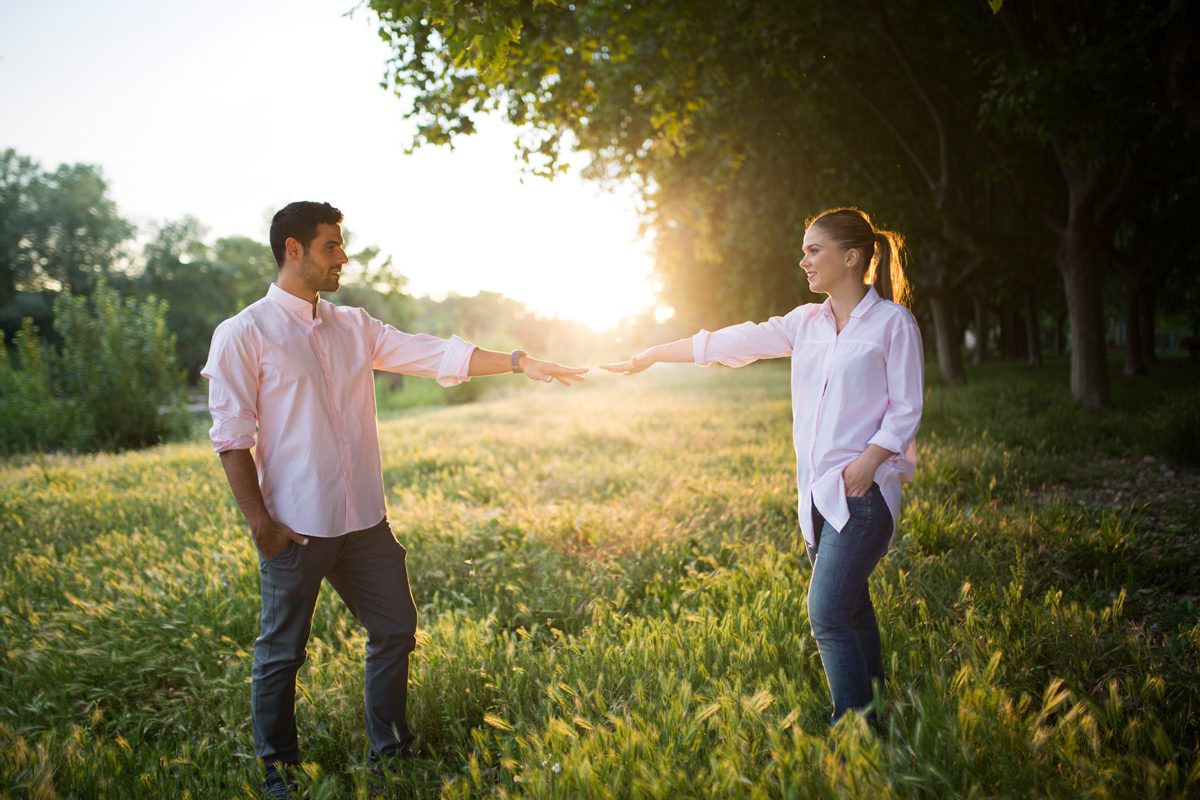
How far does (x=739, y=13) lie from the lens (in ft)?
32.7

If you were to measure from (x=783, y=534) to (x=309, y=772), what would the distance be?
4.14 m

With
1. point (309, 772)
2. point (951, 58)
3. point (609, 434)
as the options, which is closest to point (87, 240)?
point (609, 434)

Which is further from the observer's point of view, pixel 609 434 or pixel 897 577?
pixel 609 434

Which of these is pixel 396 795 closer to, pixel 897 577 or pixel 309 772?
pixel 309 772

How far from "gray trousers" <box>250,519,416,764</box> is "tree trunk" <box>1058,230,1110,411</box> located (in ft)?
44.7

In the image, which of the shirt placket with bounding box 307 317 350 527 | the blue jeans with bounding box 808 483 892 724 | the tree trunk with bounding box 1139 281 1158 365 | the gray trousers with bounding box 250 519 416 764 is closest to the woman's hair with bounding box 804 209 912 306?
the blue jeans with bounding box 808 483 892 724

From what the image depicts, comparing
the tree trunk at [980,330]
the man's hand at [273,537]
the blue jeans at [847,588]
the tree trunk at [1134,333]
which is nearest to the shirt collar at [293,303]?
the man's hand at [273,537]

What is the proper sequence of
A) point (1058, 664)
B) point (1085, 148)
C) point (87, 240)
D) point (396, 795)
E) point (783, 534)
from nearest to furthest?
point (396, 795) < point (1058, 664) < point (783, 534) < point (1085, 148) < point (87, 240)

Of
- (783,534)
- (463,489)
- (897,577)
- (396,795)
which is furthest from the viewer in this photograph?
(463,489)

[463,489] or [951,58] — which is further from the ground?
[951,58]

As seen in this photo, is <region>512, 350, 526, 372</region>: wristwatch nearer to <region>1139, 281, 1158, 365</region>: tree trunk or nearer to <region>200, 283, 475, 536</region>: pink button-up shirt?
<region>200, 283, 475, 536</region>: pink button-up shirt

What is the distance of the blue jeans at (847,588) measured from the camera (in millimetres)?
2864

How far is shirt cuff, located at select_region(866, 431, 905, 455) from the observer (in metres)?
2.77

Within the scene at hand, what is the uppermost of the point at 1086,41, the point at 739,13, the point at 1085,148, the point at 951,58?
the point at 951,58
